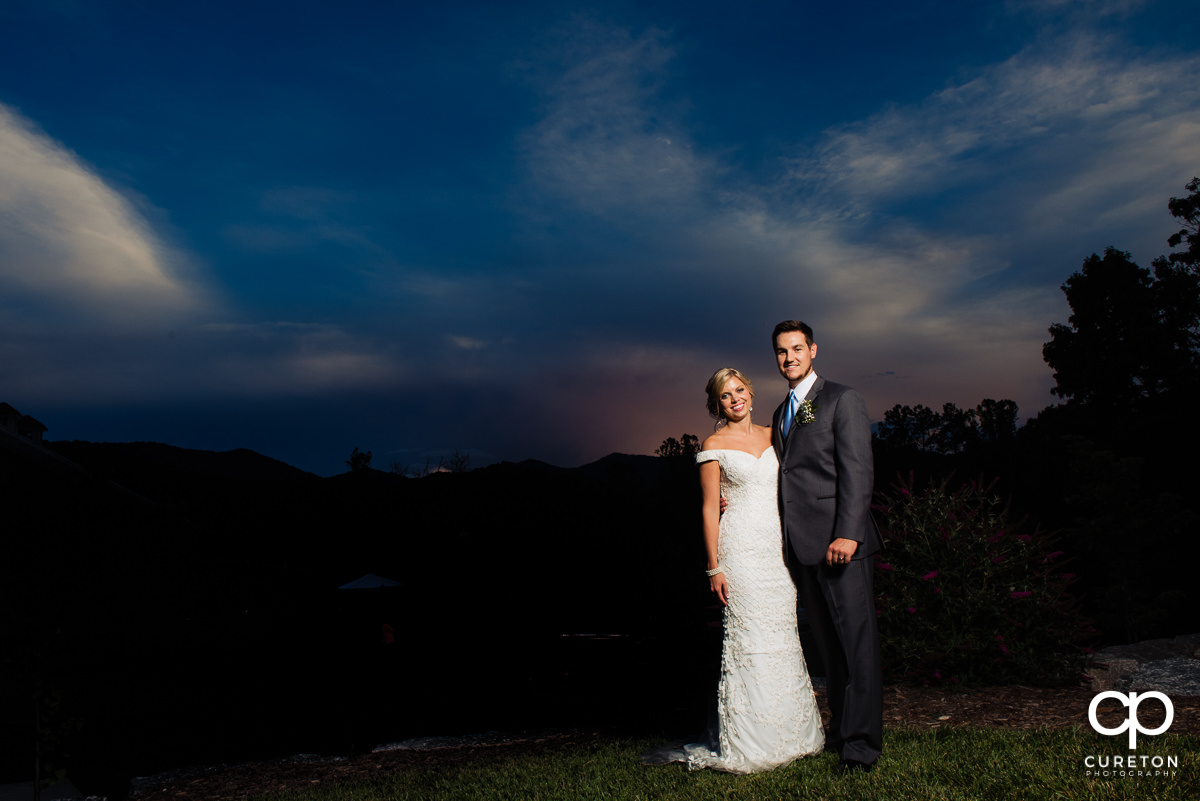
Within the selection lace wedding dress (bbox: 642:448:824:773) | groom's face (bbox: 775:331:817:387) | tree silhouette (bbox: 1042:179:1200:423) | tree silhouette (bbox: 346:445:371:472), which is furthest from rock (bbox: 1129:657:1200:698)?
tree silhouette (bbox: 346:445:371:472)

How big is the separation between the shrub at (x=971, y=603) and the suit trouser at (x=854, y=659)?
99.8 inches

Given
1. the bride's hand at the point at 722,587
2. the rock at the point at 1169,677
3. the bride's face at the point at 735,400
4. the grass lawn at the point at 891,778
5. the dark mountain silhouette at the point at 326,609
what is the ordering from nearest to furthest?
the grass lawn at the point at 891,778
the bride's hand at the point at 722,587
the bride's face at the point at 735,400
the dark mountain silhouette at the point at 326,609
the rock at the point at 1169,677

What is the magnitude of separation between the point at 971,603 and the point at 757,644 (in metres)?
3.51

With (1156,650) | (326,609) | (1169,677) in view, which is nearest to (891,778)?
(1169,677)

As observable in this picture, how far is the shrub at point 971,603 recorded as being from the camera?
280 inches

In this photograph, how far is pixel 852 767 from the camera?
4.43 meters

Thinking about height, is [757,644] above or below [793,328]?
below

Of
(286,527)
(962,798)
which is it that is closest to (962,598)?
(962,798)

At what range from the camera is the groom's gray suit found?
4.49 meters

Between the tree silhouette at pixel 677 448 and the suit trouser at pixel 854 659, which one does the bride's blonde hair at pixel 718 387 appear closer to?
the suit trouser at pixel 854 659

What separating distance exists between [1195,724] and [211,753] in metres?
10.1

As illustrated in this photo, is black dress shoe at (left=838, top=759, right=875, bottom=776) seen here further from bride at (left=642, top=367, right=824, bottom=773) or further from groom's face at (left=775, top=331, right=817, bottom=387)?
groom's face at (left=775, top=331, right=817, bottom=387)

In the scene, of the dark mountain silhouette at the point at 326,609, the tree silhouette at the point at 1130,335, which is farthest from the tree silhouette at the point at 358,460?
the tree silhouette at the point at 1130,335

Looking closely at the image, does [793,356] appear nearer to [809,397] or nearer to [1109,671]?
[809,397]
